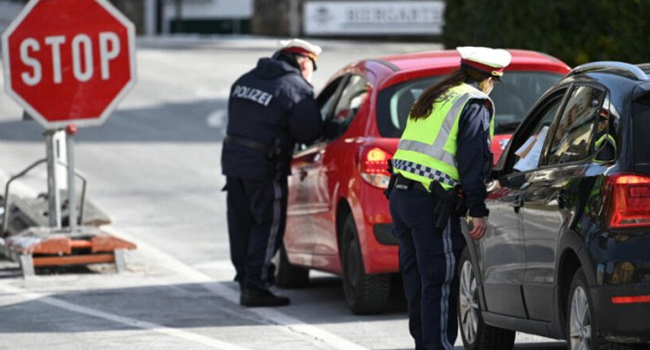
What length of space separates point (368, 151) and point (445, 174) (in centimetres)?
272

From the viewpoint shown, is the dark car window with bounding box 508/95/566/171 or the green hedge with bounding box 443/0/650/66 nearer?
the dark car window with bounding box 508/95/566/171

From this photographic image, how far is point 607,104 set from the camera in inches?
291

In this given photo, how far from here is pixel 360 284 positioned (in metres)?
11.1

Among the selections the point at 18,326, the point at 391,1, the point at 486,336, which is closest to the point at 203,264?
the point at 18,326

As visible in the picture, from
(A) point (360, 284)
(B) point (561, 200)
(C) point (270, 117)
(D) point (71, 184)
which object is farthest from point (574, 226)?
(D) point (71, 184)

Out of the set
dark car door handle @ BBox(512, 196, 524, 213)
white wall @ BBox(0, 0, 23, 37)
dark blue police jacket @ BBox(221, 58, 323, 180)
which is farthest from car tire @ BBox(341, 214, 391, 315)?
white wall @ BBox(0, 0, 23, 37)

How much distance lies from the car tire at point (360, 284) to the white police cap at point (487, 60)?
2.96m

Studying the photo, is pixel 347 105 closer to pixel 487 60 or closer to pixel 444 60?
pixel 444 60

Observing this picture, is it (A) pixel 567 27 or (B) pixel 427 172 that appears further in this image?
(A) pixel 567 27

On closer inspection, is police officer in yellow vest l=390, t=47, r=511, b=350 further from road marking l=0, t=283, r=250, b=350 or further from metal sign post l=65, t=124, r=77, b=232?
metal sign post l=65, t=124, r=77, b=232

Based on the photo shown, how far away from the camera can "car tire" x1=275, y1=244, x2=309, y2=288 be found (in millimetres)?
13148

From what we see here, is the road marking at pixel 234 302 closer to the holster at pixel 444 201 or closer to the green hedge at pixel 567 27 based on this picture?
the holster at pixel 444 201

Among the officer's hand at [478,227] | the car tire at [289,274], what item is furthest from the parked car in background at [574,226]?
the car tire at [289,274]

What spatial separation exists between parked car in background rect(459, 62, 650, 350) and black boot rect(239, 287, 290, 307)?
9.31ft
